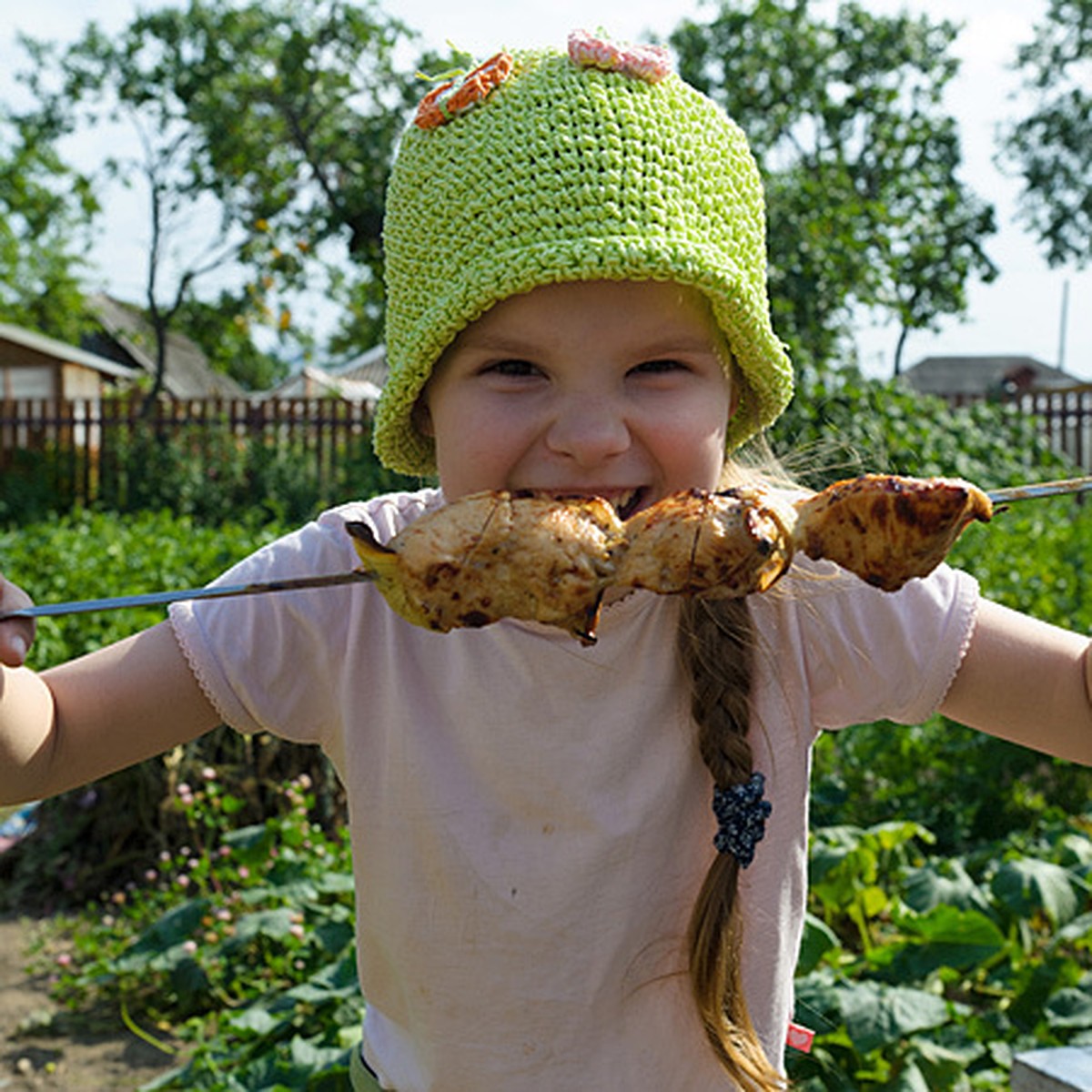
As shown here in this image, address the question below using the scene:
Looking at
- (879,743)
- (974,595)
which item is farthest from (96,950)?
(974,595)

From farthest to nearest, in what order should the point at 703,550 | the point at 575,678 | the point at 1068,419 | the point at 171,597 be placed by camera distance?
the point at 1068,419 → the point at 575,678 → the point at 703,550 → the point at 171,597

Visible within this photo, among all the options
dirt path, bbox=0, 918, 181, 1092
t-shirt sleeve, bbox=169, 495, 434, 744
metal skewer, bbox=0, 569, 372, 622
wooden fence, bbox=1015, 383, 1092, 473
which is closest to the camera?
metal skewer, bbox=0, 569, 372, 622

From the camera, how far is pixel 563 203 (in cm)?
181

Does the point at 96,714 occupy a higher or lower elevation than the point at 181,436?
lower

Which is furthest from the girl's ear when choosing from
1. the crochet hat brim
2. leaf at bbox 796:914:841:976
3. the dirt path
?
the dirt path

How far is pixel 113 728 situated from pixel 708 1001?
37.7 inches

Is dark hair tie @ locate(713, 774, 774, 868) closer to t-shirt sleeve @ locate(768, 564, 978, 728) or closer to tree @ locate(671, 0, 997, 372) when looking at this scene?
t-shirt sleeve @ locate(768, 564, 978, 728)

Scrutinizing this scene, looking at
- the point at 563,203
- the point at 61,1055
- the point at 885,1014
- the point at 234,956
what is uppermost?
the point at 563,203

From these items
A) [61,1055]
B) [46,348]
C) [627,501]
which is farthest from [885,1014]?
[46,348]

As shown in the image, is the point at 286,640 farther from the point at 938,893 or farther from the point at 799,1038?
the point at 938,893

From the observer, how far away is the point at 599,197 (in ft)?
5.93

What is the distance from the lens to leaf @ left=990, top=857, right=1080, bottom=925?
3.36 meters

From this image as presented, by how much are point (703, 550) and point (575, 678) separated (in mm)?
476

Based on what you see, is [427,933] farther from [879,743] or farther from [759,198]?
[879,743]
